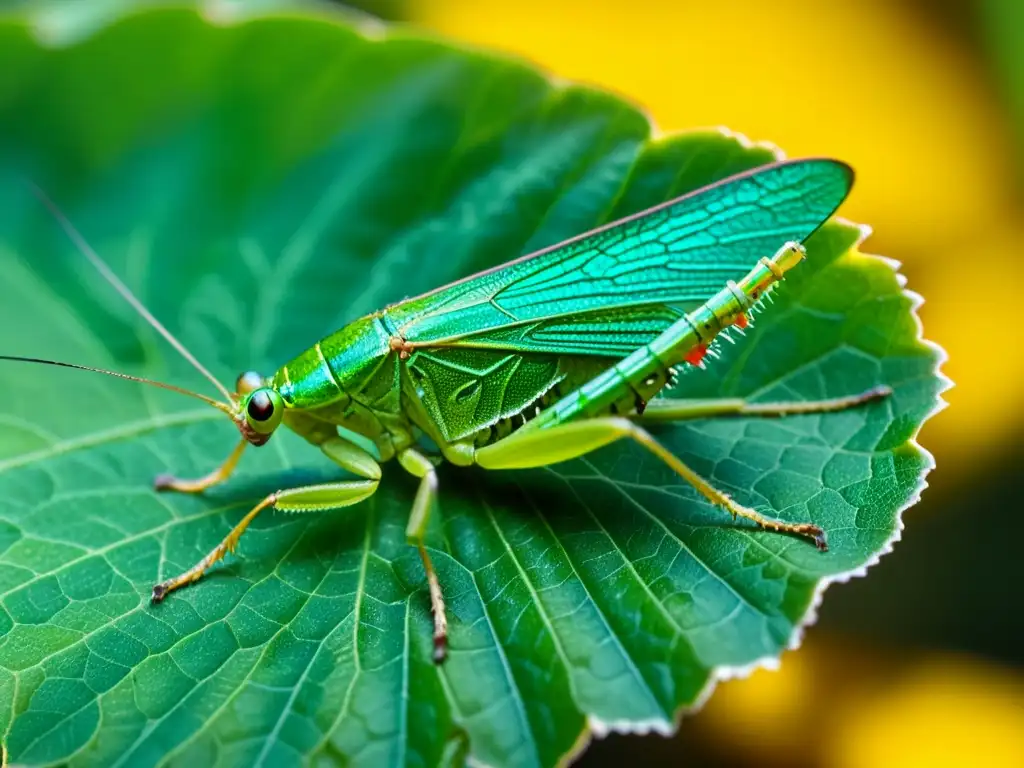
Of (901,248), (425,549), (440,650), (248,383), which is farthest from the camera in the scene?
(901,248)

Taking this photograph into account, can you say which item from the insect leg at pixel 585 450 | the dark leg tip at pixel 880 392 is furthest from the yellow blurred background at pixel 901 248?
the insect leg at pixel 585 450

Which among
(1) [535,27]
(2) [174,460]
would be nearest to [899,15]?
(1) [535,27]

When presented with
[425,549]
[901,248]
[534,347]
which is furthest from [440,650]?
[901,248]

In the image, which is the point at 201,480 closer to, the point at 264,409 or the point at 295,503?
the point at 264,409

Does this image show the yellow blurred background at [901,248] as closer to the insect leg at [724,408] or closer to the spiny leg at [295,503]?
the insect leg at [724,408]

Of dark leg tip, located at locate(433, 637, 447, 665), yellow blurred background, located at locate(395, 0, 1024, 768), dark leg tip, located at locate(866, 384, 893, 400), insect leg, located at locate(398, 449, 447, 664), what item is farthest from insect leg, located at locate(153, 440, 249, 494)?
dark leg tip, located at locate(866, 384, 893, 400)

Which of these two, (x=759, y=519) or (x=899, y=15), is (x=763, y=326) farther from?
(x=899, y=15)
